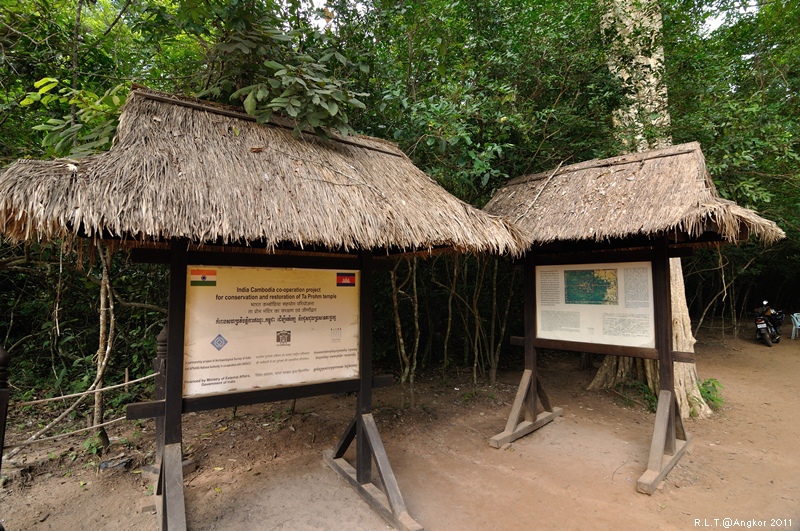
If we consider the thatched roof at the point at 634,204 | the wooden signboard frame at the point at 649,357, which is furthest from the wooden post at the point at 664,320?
the thatched roof at the point at 634,204

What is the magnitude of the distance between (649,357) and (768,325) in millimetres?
9398

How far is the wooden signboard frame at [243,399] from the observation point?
243 centimetres

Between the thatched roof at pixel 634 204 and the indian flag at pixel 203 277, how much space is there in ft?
9.56

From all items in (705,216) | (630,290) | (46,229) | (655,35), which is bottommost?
(630,290)

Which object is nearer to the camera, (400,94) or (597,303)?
(597,303)

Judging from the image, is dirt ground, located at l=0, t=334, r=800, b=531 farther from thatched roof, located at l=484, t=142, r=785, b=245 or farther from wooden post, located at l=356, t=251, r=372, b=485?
thatched roof, located at l=484, t=142, r=785, b=245

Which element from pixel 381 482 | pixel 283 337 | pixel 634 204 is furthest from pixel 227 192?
pixel 634 204

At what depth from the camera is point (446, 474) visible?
11.7 feet

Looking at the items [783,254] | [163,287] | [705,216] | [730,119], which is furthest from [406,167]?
[783,254]

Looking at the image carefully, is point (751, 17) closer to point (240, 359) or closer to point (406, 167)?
point (406, 167)

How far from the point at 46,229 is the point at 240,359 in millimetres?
1332

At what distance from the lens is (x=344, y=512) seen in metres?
2.92

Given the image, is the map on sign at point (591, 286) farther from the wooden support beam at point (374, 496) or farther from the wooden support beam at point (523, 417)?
the wooden support beam at point (374, 496)

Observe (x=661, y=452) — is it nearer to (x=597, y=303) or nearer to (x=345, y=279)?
(x=597, y=303)
